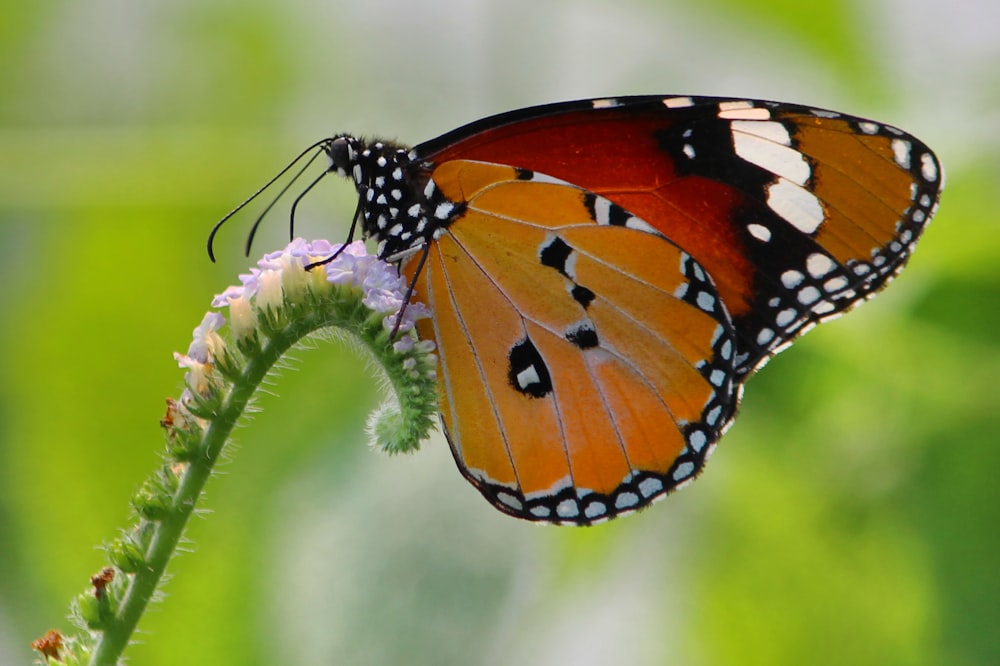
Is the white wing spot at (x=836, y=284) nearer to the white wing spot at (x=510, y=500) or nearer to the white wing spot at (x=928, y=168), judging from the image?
the white wing spot at (x=928, y=168)

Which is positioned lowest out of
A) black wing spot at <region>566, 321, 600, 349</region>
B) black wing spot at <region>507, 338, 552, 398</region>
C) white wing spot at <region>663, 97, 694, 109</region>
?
black wing spot at <region>507, 338, 552, 398</region>

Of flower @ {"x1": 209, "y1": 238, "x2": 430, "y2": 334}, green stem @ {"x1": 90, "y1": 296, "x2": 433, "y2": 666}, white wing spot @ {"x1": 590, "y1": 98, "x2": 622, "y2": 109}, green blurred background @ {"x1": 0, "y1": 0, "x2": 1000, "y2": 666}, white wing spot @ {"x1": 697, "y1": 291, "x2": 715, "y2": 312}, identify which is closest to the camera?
green stem @ {"x1": 90, "y1": 296, "x2": 433, "y2": 666}

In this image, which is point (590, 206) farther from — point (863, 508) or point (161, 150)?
point (161, 150)

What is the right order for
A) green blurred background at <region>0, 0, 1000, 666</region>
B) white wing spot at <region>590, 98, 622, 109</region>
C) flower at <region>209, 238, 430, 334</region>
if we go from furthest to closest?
green blurred background at <region>0, 0, 1000, 666</region>
white wing spot at <region>590, 98, 622, 109</region>
flower at <region>209, 238, 430, 334</region>

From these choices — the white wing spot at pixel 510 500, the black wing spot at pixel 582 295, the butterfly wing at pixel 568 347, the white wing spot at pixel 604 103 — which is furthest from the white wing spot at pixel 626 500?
the white wing spot at pixel 604 103

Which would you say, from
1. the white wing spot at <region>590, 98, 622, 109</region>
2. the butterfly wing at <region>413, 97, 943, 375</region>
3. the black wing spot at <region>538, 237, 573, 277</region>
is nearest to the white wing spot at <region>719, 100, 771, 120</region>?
the butterfly wing at <region>413, 97, 943, 375</region>

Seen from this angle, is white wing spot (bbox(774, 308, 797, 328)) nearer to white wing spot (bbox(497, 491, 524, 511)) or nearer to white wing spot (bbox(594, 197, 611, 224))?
white wing spot (bbox(594, 197, 611, 224))

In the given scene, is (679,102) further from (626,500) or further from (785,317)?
(626,500)
